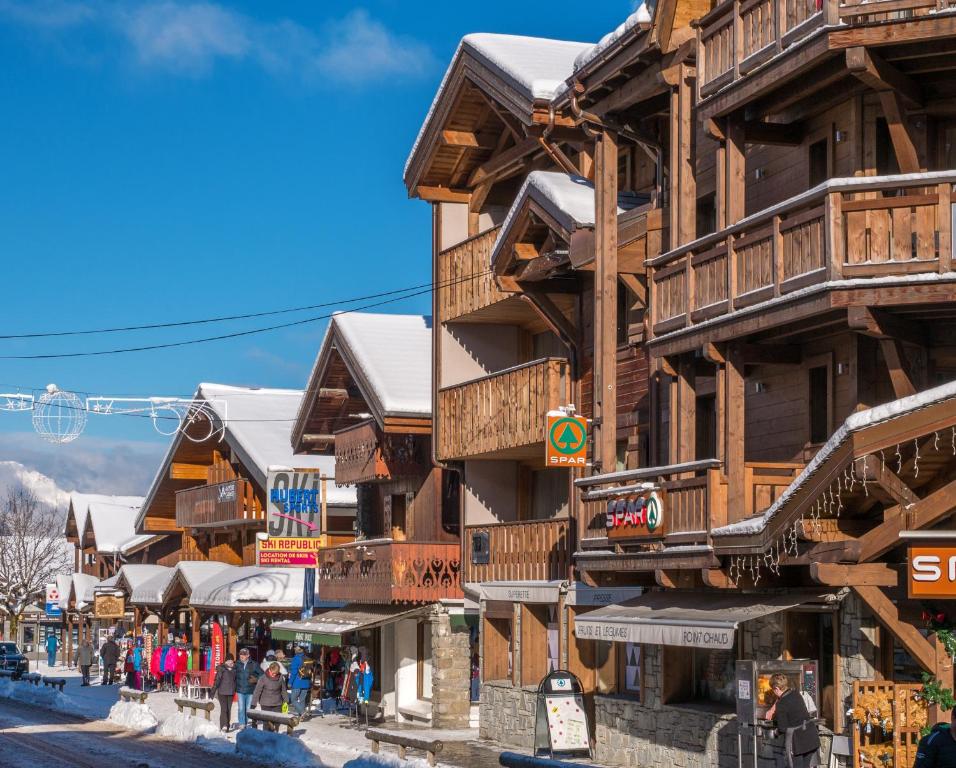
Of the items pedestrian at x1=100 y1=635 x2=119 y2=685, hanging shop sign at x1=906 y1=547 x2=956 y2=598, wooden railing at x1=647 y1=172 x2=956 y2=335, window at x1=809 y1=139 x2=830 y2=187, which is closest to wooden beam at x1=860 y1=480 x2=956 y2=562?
hanging shop sign at x1=906 y1=547 x2=956 y2=598

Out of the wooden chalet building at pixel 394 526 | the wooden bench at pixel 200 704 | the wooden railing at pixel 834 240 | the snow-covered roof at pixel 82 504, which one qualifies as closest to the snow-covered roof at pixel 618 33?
the wooden railing at pixel 834 240

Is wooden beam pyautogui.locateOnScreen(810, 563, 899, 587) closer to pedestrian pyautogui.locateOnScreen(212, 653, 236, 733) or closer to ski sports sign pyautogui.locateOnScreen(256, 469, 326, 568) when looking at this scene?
pedestrian pyautogui.locateOnScreen(212, 653, 236, 733)

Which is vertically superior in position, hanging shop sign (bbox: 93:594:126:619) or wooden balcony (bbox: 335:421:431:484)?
wooden balcony (bbox: 335:421:431:484)

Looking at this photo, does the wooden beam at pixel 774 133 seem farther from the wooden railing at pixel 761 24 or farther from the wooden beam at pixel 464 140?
the wooden beam at pixel 464 140

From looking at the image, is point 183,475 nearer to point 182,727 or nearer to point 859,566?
point 182,727

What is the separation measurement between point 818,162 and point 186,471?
1496 inches

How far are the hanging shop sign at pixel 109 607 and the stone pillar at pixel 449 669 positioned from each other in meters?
28.7

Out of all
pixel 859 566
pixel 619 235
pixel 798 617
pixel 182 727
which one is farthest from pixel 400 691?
pixel 859 566

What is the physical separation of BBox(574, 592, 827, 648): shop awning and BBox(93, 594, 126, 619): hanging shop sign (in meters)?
39.0

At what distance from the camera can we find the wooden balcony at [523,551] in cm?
A: 2688

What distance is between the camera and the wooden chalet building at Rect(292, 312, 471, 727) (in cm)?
3225

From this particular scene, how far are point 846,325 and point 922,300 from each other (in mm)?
1879

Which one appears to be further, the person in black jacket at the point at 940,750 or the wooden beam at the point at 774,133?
the wooden beam at the point at 774,133

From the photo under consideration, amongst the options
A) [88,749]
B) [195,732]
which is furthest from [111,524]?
[88,749]
